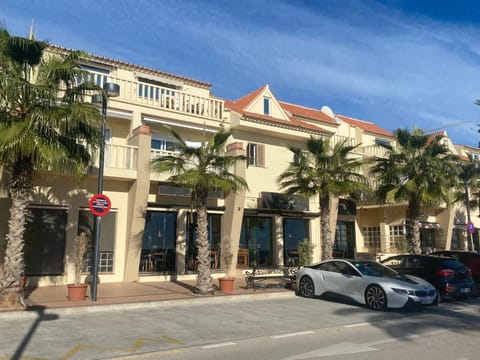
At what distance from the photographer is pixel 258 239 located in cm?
2150

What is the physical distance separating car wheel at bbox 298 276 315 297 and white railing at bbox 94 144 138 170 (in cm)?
766

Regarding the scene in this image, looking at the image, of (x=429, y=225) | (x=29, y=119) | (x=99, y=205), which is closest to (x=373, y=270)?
(x=99, y=205)

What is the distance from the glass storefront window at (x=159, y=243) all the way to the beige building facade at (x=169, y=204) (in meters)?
0.04

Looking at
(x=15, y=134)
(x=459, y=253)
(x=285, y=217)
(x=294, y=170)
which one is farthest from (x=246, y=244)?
(x=15, y=134)

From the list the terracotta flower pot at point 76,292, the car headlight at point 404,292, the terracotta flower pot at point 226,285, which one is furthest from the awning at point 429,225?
the terracotta flower pot at point 76,292

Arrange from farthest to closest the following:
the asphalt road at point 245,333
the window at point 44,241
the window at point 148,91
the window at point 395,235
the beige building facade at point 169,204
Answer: the window at point 395,235
the window at point 148,91
the beige building facade at point 169,204
the window at point 44,241
the asphalt road at point 245,333

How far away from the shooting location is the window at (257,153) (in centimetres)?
2180

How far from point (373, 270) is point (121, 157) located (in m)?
10.1

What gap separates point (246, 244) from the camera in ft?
69.0

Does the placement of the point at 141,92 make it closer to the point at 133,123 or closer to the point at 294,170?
the point at 133,123

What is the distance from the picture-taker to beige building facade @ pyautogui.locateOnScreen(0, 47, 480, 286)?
643 inches

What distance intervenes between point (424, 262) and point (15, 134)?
1323 cm

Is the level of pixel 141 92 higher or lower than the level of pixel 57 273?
higher

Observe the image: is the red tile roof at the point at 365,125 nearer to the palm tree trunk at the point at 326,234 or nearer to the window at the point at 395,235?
the window at the point at 395,235
